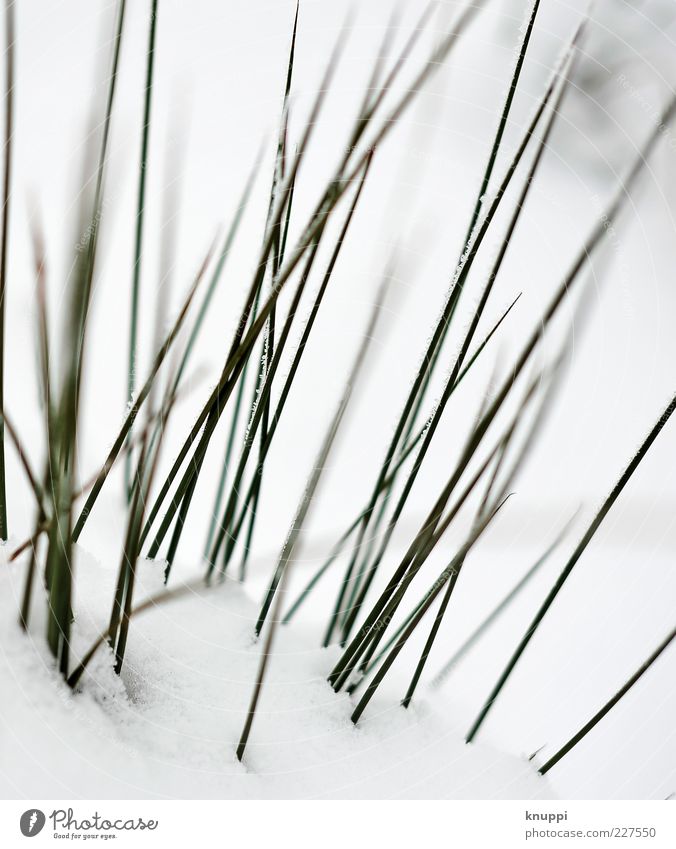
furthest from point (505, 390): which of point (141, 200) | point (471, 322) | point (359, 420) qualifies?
point (359, 420)

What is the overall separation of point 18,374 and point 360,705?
333 mm

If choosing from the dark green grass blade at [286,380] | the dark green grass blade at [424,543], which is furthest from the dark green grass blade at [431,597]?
the dark green grass blade at [286,380]

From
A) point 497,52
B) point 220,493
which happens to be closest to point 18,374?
point 220,493

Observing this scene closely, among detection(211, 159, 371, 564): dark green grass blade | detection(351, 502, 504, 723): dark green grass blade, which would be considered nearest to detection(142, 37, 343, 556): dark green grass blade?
detection(211, 159, 371, 564): dark green grass blade

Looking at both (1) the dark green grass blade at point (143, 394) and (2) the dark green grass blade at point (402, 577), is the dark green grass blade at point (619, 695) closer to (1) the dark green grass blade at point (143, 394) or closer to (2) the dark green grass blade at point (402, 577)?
(2) the dark green grass blade at point (402, 577)
